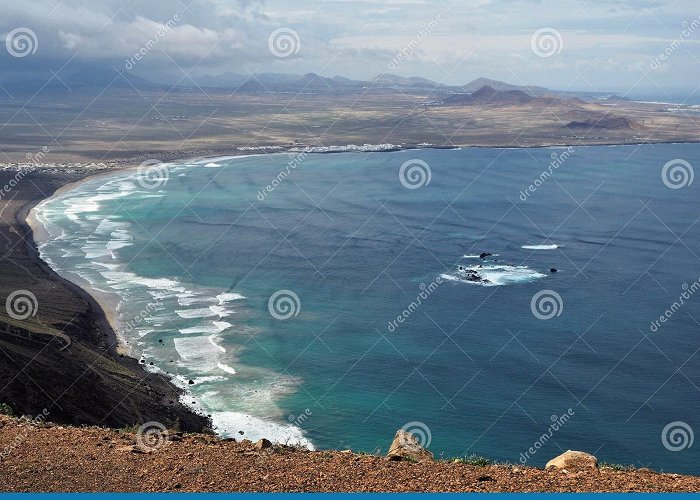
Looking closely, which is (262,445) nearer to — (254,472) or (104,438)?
(254,472)

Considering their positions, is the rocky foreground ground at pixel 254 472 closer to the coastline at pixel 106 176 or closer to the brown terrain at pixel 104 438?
the brown terrain at pixel 104 438

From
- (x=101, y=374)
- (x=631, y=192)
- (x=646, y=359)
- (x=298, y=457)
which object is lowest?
(x=101, y=374)

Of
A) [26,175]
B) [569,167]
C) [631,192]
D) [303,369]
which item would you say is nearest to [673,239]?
[631,192]

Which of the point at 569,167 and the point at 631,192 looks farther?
the point at 569,167

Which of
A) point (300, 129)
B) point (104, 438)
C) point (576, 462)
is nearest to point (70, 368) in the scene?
point (104, 438)

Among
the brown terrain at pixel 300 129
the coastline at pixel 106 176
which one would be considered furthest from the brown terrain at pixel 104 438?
the brown terrain at pixel 300 129

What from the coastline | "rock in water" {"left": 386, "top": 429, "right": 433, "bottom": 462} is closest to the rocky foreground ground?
"rock in water" {"left": 386, "top": 429, "right": 433, "bottom": 462}

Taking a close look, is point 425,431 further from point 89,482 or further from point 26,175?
point 26,175
